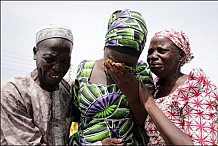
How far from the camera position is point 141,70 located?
2.58 metres

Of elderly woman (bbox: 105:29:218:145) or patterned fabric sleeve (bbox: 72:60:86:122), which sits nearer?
elderly woman (bbox: 105:29:218:145)

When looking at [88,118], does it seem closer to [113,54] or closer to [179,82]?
[113,54]

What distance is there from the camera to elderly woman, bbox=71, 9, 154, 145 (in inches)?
91.1

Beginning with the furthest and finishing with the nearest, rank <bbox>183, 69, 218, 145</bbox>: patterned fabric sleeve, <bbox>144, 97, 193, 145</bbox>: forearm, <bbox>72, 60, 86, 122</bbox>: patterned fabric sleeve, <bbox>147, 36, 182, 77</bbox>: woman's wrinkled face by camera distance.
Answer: <bbox>72, 60, 86, 122</bbox>: patterned fabric sleeve < <bbox>147, 36, 182, 77</bbox>: woman's wrinkled face < <bbox>183, 69, 218, 145</bbox>: patterned fabric sleeve < <bbox>144, 97, 193, 145</bbox>: forearm

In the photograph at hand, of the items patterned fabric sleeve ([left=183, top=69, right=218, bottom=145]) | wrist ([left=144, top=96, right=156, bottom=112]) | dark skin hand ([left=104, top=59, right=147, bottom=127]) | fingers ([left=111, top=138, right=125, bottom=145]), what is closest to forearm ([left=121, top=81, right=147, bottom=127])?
dark skin hand ([left=104, top=59, right=147, bottom=127])

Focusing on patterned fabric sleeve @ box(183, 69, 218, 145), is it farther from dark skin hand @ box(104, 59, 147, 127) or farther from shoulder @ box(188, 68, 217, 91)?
dark skin hand @ box(104, 59, 147, 127)

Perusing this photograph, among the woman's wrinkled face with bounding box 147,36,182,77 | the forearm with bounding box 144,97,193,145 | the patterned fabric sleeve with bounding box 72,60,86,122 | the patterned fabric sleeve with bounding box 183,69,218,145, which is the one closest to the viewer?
the forearm with bounding box 144,97,193,145

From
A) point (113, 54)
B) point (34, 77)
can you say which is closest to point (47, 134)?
point (34, 77)

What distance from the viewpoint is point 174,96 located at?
2.44m

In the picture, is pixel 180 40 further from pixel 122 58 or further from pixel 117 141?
pixel 117 141

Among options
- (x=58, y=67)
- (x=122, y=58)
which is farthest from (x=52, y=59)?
(x=122, y=58)

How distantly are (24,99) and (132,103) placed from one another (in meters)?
0.86

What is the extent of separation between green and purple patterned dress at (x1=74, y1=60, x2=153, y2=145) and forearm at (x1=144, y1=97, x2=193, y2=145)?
0.26m

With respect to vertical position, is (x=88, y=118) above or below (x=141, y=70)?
below
